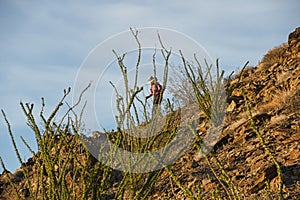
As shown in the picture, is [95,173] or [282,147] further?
[282,147]

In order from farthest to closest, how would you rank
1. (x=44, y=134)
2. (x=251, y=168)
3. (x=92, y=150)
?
(x=92, y=150), (x=251, y=168), (x=44, y=134)

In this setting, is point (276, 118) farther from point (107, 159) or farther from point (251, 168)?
point (107, 159)

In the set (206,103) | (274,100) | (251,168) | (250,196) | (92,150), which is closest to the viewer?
(250,196)

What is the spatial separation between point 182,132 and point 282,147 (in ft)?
10.8

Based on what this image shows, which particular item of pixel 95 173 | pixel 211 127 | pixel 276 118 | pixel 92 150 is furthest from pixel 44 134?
pixel 92 150

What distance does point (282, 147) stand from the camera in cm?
650

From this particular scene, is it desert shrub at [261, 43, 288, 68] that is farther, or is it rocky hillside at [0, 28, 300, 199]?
desert shrub at [261, 43, 288, 68]

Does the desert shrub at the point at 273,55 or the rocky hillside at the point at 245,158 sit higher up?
the desert shrub at the point at 273,55

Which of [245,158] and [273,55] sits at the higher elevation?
[273,55]

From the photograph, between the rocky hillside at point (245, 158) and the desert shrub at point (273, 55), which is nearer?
the rocky hillside at point (245, 158)

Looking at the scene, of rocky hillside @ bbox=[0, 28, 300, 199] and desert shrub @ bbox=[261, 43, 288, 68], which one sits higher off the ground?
desert shrub @ bbox=[261, 43, 288, 68]

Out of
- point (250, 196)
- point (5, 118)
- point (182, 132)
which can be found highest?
point (182, 132)

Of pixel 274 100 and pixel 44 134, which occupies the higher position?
pixel 274 100

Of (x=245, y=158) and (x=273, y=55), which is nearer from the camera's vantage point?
(x=245, y=158)
